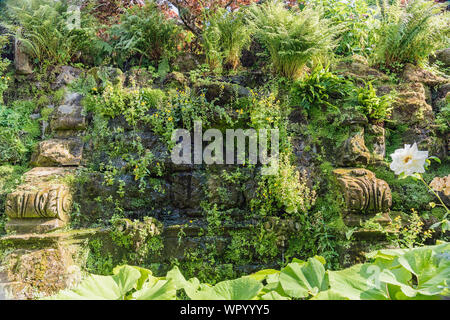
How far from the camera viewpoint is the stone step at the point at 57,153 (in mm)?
3475

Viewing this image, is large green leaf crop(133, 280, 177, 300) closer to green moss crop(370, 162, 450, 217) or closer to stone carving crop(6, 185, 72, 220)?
stone carving crop(6, 185, 72, 220)

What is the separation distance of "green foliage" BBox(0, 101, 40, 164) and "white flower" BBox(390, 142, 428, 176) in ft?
13.1

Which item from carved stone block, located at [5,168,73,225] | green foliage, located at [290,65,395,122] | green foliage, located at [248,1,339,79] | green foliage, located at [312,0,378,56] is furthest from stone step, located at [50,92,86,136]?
green foliage, located at [312,0,378,56]

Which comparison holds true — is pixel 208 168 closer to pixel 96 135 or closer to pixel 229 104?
pixel 229 104

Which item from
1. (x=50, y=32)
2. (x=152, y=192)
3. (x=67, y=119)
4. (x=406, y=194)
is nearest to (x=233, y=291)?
(x=152, y=192)

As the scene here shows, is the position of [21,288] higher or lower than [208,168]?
lower

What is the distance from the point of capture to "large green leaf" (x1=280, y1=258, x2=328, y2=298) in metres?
0.96

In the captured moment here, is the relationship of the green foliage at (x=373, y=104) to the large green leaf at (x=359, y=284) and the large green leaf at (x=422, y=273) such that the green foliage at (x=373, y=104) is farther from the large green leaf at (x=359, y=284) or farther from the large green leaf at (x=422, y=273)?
the large green leaf at (x=359, y=284)

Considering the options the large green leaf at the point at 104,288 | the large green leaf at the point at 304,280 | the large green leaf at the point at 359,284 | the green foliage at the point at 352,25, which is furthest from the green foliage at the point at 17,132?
the green foliage at the point at 352,25

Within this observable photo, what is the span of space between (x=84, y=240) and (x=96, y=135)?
1.38 metres

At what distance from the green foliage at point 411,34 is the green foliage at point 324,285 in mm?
3928

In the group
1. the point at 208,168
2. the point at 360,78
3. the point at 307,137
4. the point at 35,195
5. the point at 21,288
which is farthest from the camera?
the point at 360,78

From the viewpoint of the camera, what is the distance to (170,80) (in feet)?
13.4

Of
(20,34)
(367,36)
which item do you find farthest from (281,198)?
(20,34)
